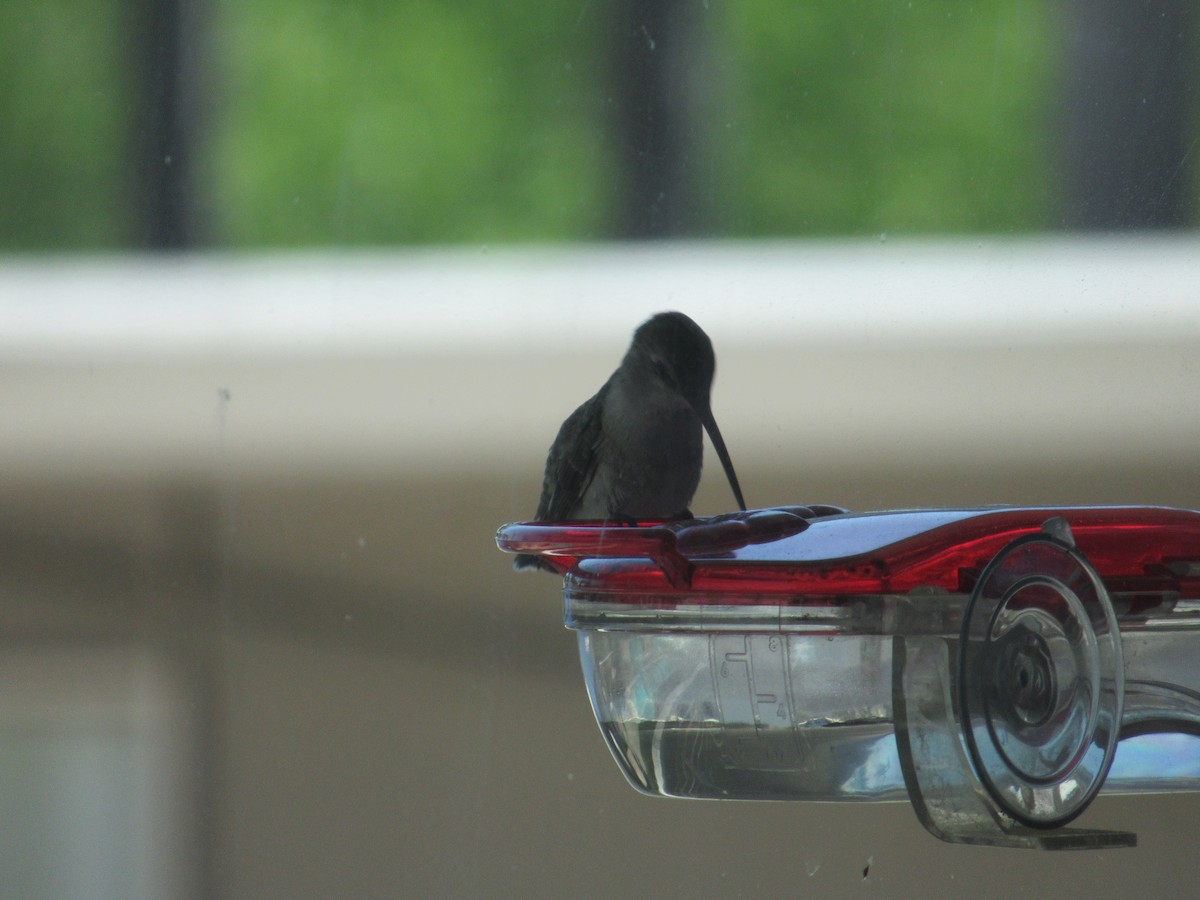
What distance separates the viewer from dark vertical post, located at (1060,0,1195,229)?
5.86ft

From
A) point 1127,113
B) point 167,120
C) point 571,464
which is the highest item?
point 167,120

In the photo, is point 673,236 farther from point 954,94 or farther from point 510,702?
point 510,702

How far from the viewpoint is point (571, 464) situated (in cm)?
178

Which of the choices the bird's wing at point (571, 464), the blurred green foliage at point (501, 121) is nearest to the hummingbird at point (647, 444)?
the bird's wing at point (571, 464)

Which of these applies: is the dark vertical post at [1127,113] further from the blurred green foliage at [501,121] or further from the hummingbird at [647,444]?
the hummingbird at [647,444]

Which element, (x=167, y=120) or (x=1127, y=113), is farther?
(x=167, y=120)

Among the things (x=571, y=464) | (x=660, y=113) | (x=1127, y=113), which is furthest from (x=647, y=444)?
(x=1127, y=113)

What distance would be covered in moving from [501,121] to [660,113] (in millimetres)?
313

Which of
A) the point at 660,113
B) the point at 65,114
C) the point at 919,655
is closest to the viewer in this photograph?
the point at 919,655

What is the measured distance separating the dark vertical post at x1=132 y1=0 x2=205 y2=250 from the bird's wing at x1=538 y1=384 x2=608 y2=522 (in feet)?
3.09

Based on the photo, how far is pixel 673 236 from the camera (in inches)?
84.7

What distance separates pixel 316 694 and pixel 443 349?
2.26 feet

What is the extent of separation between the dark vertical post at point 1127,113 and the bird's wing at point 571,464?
69 centimetres

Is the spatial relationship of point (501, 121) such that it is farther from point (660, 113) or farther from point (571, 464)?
point (571, 464)
